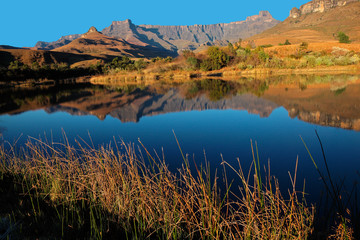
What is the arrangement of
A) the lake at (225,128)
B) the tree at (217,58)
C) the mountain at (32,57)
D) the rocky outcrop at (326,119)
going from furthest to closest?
the mountain at (32,57) → the tree at (217,58) → the rocky outcrop at (326,119) → the lake at (225,128)

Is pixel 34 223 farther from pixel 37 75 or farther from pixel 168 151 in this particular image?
pixel 37 75

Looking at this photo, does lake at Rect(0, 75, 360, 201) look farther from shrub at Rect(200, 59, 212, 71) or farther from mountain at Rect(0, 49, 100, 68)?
mountain at Rect(0, 49, 100, 68)

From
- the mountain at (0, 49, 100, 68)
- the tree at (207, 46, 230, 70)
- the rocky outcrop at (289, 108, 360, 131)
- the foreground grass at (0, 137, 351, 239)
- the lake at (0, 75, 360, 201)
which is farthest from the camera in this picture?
the mountain at (0, 49, 100, 68)

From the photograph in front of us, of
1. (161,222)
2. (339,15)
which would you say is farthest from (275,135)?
(339,15)

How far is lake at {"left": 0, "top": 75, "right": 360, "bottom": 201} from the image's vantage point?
6.40m

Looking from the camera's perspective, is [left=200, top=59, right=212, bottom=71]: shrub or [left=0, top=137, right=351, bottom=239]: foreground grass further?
[left=200, top=59, right=212, bottom=71]: shrub

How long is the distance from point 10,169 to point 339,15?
720 feet

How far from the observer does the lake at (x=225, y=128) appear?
6.40 m

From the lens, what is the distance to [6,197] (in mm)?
4578

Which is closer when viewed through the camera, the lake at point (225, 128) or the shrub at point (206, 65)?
the lake at point (225, 128)

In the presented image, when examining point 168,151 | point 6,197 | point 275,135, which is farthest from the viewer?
point 275,135

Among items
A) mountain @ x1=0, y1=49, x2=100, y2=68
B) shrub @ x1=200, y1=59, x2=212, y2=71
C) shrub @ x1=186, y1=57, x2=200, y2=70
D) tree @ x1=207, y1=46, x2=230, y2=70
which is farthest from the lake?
mountain @ x1=0, y1=49, x2=100, y2=68

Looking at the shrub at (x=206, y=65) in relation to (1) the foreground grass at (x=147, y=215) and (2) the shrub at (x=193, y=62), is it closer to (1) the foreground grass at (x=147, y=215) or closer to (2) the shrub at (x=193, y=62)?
(2) the shrub at (x=193, y=62)

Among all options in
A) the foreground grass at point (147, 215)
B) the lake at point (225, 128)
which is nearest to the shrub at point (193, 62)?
the lake at point (225, 128)
